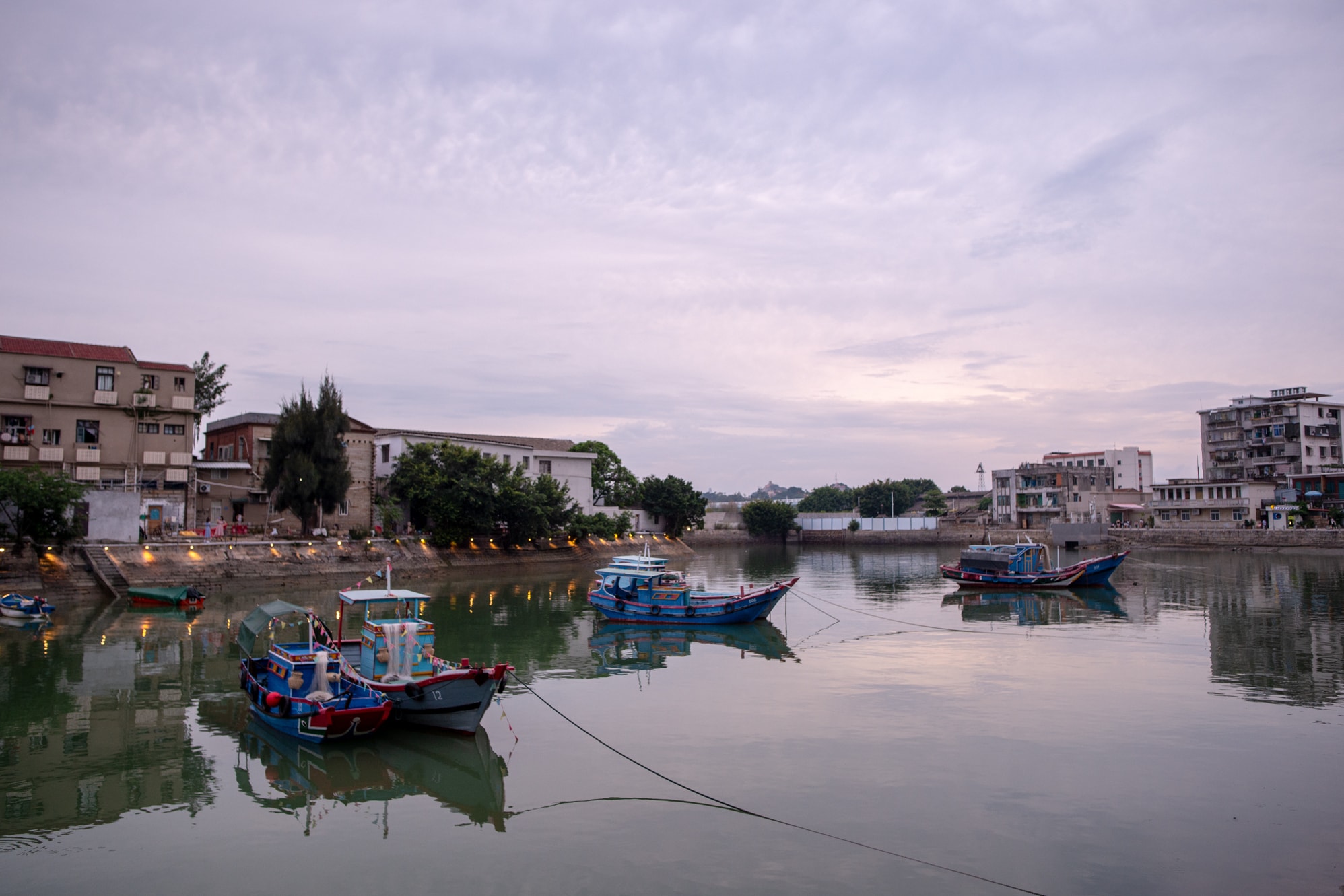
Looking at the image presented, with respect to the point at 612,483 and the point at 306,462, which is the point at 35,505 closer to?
the point at 306,462

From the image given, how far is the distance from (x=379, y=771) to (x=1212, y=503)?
79.8 metres

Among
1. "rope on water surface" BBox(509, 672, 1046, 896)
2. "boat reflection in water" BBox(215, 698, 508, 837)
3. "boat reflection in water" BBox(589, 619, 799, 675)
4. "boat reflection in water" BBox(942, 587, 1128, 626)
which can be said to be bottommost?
"boat reflection in water" BBox(215, 698, 508, 837)

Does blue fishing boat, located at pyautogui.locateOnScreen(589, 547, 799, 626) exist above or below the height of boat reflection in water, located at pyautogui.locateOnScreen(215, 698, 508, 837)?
above

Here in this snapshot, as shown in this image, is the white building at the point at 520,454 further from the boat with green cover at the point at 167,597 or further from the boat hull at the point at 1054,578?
the boat hull at the point at 1054,578

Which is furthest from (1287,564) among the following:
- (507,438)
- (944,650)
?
(507,438)

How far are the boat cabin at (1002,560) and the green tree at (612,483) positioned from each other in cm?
3443

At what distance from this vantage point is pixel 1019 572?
42.8m

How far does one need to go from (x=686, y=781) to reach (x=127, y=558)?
32.9 metres

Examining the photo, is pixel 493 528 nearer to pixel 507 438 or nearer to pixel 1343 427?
pixel 507 438

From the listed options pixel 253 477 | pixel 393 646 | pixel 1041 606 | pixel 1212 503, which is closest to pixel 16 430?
pixel 253 477

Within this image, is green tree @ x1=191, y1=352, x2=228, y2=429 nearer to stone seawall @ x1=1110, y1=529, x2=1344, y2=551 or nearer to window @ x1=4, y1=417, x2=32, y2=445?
window @ x1=4, y1=417, x2=32, y2=445

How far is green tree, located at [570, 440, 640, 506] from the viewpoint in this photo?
73125mm

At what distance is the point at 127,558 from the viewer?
36688 millimetres

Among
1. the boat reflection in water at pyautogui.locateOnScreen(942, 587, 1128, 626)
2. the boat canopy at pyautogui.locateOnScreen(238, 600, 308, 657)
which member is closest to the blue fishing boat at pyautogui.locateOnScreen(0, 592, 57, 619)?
the boat canopy at pyautogui.locateOnScreen(238, 600, 308, 657)
